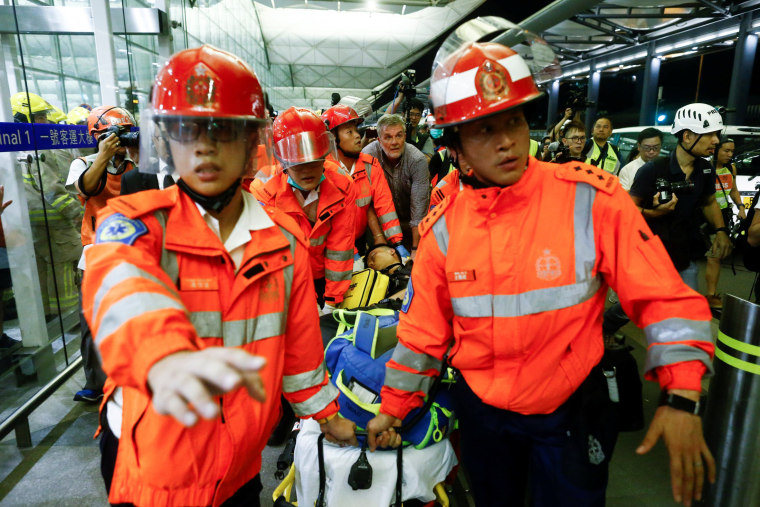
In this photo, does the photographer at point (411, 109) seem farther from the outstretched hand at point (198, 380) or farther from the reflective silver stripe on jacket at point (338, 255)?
the outstretched hand at point (198, 380)

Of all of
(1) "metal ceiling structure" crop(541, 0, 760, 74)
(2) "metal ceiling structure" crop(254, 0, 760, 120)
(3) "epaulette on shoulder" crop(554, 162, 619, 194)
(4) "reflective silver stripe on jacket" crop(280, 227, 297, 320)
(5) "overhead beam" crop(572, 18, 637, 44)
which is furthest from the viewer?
(5) "overhead beam" crop(572, 18, 637, 44)

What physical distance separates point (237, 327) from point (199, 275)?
6.4 inches

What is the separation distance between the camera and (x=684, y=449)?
1.16 m

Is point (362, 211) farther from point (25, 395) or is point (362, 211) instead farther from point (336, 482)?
point (25, 395)

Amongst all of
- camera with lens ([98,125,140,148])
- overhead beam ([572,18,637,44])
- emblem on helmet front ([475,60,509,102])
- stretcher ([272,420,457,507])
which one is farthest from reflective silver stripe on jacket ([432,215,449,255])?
overhead beam ([572,18,637,44])

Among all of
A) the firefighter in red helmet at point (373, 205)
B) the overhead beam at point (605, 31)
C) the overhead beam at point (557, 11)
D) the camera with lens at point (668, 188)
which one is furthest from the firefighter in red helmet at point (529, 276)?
the overhead beam at point (605, 31)

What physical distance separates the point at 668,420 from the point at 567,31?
1960cm

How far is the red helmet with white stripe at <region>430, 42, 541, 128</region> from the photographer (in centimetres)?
140

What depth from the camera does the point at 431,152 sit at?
20.0 feet

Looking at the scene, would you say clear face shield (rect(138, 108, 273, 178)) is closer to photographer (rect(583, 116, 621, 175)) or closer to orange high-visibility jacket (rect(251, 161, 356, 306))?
orange high-visibility jacket (rect(251, 161, 356, 306))

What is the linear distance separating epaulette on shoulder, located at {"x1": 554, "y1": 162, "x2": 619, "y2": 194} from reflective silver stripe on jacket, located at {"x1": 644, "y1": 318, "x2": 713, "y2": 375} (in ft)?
1.38

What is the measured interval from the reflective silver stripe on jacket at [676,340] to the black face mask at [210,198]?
1.21 metres

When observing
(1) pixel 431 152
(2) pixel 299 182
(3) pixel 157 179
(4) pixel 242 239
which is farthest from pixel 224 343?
(1) pixel 431 152

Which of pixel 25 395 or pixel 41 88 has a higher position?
pixel 41 88
